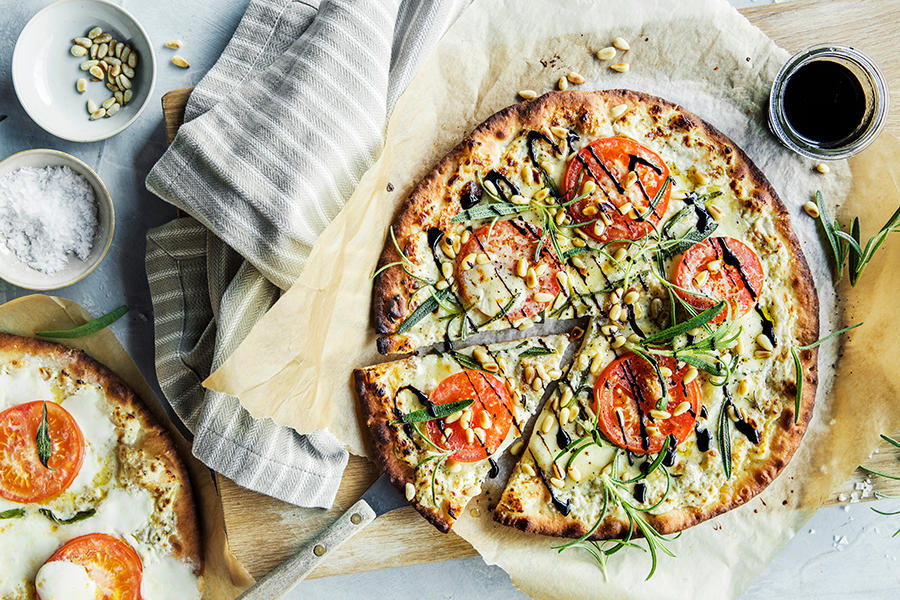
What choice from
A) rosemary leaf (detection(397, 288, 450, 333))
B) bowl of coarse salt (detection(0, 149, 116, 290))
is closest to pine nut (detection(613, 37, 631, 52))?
rosemary leaf (detection(397, 288, 450, 333))

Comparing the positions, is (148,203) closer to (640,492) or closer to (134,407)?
(134,407)

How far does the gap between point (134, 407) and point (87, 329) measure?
16.9 inches

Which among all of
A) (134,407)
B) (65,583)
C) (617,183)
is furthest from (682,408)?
A: (65,583)

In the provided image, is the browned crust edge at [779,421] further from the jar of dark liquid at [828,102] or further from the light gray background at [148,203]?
the light gray background at [148,203]

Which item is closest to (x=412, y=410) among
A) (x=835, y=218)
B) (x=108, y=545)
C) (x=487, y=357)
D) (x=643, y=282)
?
(x=487, y=357)

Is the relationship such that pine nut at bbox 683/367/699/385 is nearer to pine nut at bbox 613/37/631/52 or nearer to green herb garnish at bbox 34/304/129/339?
pine nut at bbox 613/37/631/52

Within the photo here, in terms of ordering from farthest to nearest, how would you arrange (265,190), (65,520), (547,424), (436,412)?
1. (65,520)
2. (547,424)
3. (436,412)
4. (265,190)

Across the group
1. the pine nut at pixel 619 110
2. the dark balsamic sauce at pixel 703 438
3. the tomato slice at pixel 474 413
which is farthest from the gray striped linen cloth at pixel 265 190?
the dark balsamic sauce at pixel 703 438

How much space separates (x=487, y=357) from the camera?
3311mm

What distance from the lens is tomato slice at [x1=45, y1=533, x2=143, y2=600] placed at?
3.32 meters

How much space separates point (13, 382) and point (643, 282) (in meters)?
3.00

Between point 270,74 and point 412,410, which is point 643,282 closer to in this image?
point 412,410

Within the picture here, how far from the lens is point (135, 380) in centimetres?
352

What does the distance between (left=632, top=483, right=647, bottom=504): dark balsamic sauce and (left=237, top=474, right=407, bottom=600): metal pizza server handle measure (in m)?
1.05
